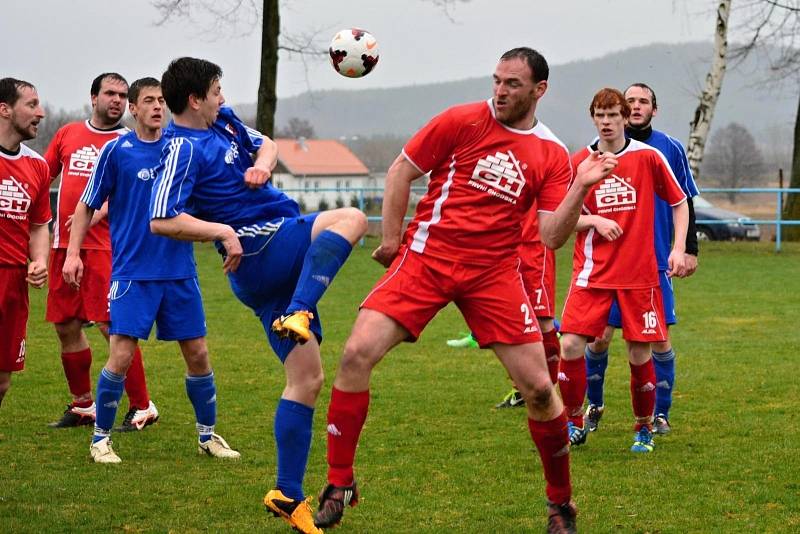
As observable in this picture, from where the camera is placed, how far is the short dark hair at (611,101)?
710 centimetres

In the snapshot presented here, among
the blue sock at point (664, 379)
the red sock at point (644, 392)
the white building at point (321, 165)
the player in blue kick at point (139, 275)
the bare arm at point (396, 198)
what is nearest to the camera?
the bare arm at point (396, 198)

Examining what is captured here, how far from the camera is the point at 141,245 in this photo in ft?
23.1

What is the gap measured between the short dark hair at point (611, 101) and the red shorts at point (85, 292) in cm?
354

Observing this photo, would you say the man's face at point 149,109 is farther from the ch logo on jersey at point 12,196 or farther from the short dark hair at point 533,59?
the short dark hair at point 533,59

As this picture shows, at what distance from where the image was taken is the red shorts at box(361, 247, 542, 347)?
17.5 ft

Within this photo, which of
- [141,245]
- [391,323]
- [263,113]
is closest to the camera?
[391,323]

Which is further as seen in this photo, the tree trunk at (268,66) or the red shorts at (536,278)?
the tree trunk at (268,66)

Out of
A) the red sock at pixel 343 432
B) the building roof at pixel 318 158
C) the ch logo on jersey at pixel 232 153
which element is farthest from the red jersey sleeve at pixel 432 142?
the building roof at pixel 318 158

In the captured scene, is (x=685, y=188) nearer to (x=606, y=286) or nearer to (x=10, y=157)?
(x=606, y=286)

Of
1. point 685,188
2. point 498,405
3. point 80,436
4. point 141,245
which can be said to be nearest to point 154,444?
point 80,436

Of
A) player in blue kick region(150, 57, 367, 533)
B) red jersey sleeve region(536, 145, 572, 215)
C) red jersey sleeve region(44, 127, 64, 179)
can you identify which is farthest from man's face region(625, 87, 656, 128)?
red jersey sleeve region(44, 127, 64, 179)

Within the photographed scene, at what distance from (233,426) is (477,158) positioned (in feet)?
11.4

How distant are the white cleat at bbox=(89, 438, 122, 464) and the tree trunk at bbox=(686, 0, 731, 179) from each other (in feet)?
63.0

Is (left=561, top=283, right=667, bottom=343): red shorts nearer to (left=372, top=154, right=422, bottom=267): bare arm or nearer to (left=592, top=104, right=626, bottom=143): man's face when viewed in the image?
(left=592, top=104, right=626, bottom=143): man's face
